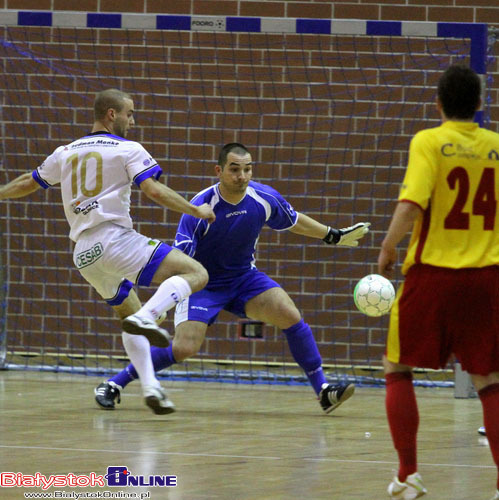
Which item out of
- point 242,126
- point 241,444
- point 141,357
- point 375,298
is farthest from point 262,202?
point 242,126

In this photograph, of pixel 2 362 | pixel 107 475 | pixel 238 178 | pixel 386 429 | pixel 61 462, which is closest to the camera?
pixel 107 475

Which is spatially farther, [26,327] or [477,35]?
[26,327]

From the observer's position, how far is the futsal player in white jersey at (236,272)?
6.76m

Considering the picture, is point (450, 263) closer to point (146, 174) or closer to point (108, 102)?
point (146, 174)

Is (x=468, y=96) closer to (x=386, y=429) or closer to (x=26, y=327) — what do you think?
(x=386, y=429)

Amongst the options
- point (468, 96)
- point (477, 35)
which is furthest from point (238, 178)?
point (468, 96)

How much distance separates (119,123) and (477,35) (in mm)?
3267

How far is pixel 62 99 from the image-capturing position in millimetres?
9820

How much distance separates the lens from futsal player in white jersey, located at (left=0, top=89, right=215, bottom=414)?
586cm

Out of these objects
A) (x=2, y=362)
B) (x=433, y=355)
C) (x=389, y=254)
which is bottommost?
(x=2, y=362)

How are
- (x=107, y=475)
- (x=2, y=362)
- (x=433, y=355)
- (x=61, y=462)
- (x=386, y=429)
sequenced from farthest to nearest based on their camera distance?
(x=2, y=362), (x=386, y=429), (x=61, y=462), (x=107, y=475), (x=433, y=355)

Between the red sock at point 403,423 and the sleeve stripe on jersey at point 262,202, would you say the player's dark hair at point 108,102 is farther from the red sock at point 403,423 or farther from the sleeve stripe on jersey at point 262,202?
the red sock at point 403,423

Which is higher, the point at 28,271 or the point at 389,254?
the point at 389,254
